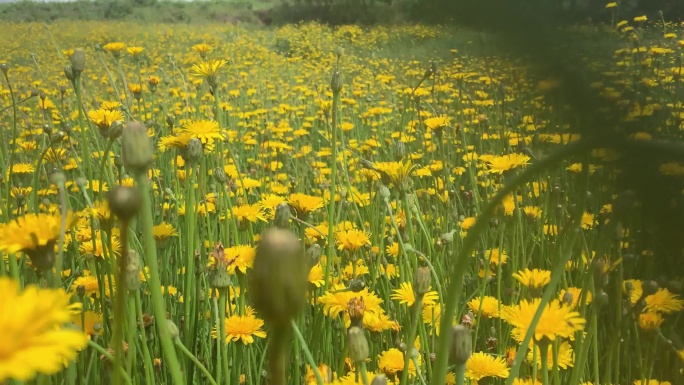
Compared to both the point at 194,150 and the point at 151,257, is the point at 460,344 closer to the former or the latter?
the point at 151,257

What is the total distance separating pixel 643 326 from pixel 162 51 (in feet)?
17.8

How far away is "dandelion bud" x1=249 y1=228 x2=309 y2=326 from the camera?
0.13m

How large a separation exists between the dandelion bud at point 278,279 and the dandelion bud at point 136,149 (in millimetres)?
210

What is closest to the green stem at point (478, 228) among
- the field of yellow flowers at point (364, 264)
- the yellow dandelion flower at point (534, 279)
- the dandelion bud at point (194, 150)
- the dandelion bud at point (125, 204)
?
the field of yellow flowers at point (364, 264)

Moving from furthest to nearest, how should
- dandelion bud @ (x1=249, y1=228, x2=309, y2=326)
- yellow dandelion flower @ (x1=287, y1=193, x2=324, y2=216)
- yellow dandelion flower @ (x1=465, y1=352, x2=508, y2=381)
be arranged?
1. yellow dandelion flower @ (x1=287, y1=193, x2=324, y2=216)
2. yellow dandelion flower @ (x1=465, y1=352, x2=508, y2=381)
3. dandelion bud @ (x1=249, y1=228, x2=309, y2=326)

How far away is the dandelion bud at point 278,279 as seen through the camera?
0.13 m

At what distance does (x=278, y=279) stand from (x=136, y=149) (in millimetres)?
227

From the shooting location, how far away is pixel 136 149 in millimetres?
332

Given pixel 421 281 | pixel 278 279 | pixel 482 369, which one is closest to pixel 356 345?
pixel 421 281

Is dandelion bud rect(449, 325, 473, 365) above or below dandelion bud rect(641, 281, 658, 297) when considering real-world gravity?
above

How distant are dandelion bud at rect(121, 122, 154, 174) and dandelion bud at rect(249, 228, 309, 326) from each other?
0.21m

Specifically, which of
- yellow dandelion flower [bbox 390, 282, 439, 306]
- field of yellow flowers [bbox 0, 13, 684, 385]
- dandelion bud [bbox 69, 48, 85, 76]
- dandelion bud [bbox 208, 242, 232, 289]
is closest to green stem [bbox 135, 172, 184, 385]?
field of yellow flowers [bbox 0, 13, 684, 385]

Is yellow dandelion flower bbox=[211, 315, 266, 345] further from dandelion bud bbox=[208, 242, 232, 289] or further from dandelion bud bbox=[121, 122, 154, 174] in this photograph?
dandelion bud bbox=[121, 122, 154, 174]

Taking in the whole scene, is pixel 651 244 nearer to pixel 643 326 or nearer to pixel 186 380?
pixel 643 326
